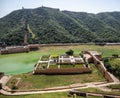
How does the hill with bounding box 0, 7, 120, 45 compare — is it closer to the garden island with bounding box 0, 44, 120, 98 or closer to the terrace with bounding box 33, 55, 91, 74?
the garden island with bounding box 0, 44, 120, 98

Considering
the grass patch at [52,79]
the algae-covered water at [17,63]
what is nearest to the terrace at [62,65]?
the grass patch at [52,79]

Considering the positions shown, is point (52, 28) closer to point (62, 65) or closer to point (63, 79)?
point (62, 65)

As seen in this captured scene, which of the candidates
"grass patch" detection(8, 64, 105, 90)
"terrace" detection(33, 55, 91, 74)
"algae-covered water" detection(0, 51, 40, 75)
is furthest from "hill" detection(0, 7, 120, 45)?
"grass patch" detection(8, 64, 105, 90)

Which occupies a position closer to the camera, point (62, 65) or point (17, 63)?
point (62, 65)

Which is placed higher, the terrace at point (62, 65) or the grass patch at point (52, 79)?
the terrace at point (62, 65)

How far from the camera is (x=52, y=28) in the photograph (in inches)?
3381

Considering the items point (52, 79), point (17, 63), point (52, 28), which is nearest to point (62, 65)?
point (52, 79)

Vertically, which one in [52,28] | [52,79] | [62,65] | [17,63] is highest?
[52,28]

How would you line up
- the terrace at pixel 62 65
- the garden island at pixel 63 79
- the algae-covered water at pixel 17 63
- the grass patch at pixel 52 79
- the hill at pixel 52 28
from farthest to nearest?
the hill at pixel 52 28 < the algae-covered water at pixel 17 63 < the terrace at pixel 62 65 < the grass patch at pixel 52 79 < the garden island at pixel 63 79

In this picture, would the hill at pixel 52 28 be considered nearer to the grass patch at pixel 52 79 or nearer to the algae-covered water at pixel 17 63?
the algae-covered water at pixel 17 63

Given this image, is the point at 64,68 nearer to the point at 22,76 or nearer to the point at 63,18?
the point at 22,76

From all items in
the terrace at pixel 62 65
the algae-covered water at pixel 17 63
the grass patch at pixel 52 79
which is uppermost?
the terrace at pixel 62 65

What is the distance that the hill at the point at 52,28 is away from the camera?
79.4 meters

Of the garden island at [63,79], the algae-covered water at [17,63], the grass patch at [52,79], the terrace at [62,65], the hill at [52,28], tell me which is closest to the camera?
the garden island at [63,79]
